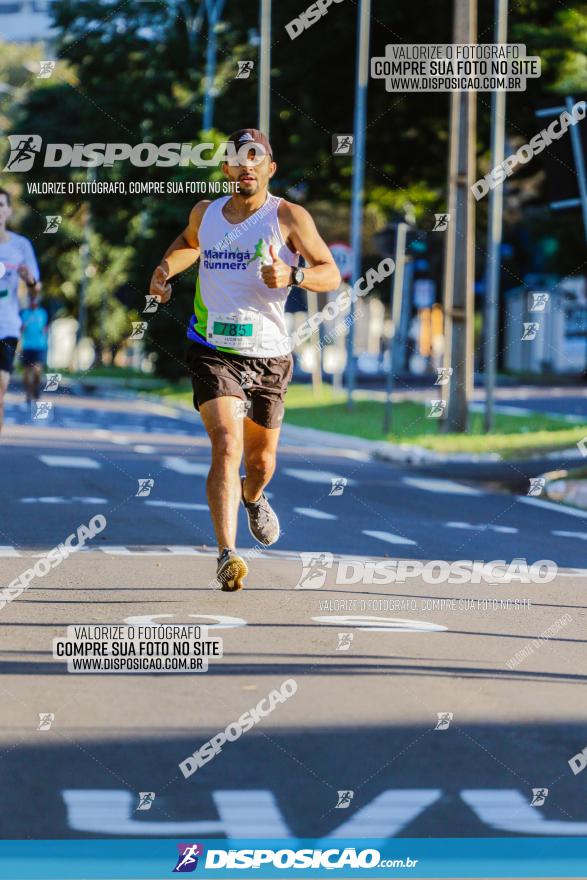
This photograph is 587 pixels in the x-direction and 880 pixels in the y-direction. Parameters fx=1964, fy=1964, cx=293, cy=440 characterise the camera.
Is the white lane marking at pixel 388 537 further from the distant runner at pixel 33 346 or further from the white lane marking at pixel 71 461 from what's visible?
the distant runner at pixel 33 346

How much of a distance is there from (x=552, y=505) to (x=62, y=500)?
13.5ft

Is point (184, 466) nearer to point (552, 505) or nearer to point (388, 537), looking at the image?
point (552, 505)

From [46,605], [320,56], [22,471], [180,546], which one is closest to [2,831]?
[46,605]

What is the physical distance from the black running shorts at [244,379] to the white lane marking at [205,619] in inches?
42.4

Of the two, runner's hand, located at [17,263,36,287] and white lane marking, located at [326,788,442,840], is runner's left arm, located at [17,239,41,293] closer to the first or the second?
runner's hand, located at [17,263,36,287]

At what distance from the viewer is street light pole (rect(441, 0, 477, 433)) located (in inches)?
968

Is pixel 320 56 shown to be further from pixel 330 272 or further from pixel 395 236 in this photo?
pixel 330 272

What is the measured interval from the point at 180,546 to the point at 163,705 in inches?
193

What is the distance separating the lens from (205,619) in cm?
827

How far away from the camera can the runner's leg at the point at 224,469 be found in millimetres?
8789

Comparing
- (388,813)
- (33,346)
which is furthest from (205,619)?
(33,346)

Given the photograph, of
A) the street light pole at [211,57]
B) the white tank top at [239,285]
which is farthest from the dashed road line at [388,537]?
the street light pole at [211,57]

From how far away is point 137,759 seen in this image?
5.66 m

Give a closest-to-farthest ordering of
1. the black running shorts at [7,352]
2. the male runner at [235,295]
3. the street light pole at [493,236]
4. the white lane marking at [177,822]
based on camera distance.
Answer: the white lane marking at [177,822] < the male runner at [235,295] < the black running shorts at [7,352] < the street light pole at [493,236]
